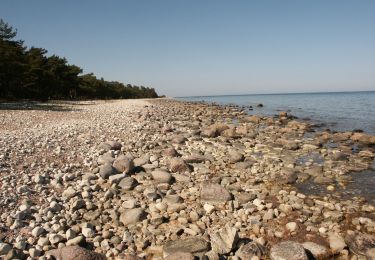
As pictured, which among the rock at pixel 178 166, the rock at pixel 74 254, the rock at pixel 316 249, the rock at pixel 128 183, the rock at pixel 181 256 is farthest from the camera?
the rock at pixel 178 166

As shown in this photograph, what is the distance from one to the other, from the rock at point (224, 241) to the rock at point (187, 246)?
17 cm

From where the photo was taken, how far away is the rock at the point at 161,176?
906 cm

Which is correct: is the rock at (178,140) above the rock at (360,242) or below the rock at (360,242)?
above

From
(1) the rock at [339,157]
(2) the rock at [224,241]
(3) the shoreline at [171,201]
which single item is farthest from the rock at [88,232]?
(1) the rock at [339,157]

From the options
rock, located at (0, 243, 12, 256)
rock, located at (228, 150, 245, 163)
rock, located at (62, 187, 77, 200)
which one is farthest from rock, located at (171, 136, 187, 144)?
rock, located at (0, 243, 12, 256)

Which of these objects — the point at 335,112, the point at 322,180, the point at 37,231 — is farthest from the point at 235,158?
the point at 335,112

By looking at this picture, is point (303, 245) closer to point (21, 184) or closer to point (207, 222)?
point (207, 222)

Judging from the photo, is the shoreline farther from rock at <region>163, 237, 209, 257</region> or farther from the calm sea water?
the calm sea water

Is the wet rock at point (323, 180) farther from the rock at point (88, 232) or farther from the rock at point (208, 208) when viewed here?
the rock at point (88, 232)

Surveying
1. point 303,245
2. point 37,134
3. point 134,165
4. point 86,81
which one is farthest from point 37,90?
point 303,245

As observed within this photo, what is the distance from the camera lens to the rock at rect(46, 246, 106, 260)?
508 centimetres

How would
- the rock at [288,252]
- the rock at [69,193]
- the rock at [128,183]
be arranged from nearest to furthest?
1. the rock at [288,252]
2. the rock at [69,193]
3. the rock at [128,183]

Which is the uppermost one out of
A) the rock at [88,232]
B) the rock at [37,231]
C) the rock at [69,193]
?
the rock at [69,193]

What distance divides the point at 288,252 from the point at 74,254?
3.77 m
